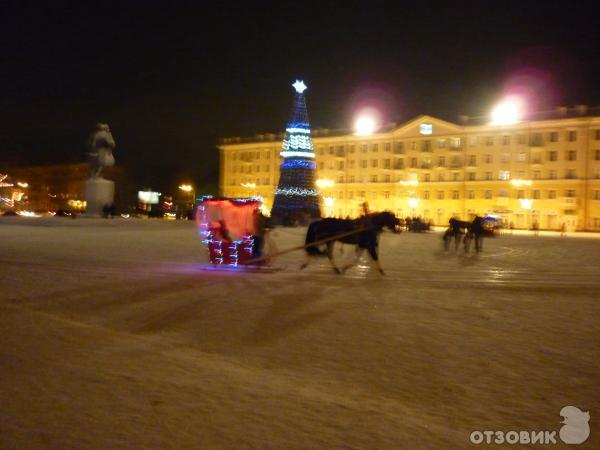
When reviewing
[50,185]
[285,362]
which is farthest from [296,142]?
[50,185]

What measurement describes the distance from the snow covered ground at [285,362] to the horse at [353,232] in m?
2.02

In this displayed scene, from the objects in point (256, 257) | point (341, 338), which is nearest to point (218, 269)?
point (256, 257)

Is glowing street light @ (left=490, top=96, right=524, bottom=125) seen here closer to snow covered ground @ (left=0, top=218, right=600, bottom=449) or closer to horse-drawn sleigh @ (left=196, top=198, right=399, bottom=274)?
horse-drawn sleigh @ (left=196, top=198, right=399, bottom=274)

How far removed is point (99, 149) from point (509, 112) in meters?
51.2

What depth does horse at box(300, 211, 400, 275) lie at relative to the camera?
1418 centimetres

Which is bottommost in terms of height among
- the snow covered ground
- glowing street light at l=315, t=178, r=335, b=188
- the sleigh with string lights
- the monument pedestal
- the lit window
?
the snow covered ground

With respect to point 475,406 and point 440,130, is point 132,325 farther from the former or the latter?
point 440,130

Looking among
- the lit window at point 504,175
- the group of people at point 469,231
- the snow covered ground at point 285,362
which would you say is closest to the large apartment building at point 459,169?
the lit window at point 504,175

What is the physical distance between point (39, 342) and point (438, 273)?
400 inches

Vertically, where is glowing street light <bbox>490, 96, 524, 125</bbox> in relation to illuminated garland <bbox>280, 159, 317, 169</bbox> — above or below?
above

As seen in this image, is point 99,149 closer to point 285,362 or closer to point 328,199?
point 285,362

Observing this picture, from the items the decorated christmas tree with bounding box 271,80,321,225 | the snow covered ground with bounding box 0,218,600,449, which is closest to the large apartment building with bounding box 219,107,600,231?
the decorated christmas tree with bounding box 271,80,321,225

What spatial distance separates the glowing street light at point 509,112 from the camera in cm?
7394

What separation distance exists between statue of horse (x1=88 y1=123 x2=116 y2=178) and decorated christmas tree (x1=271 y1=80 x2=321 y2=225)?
1310 centimetres
